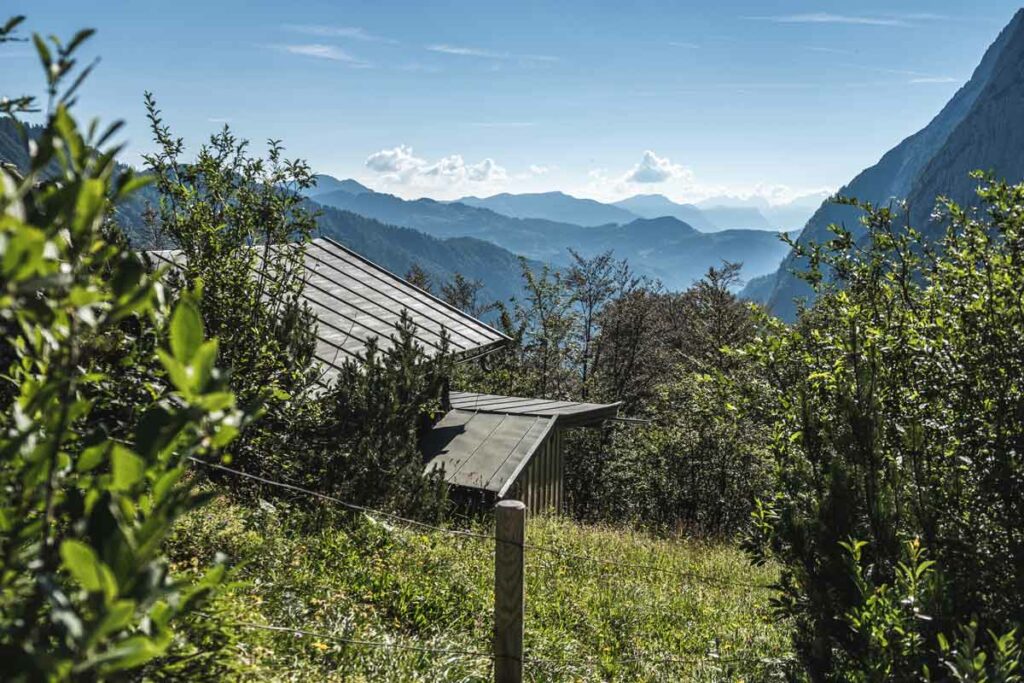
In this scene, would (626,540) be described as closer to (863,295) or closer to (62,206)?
(863,295)

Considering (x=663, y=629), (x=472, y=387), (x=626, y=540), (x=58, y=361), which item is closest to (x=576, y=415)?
(x=626, y=540)

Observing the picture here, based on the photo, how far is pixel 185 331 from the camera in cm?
122

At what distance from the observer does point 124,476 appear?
1204 millimetres

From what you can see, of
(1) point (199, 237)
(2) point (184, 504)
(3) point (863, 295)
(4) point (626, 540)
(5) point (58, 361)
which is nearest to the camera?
(2) point (184, 504)

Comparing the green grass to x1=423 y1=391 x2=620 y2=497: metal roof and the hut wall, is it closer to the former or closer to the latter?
x1=423 y1=391 x2=620 y2=497: metal roof

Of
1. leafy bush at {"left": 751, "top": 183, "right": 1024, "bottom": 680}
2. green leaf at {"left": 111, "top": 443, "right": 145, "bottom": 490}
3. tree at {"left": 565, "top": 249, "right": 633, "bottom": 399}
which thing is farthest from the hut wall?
tree at {"left": 565, "top": 249, "right": 633, "bottom": 399}

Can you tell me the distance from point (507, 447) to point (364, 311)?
3.99m

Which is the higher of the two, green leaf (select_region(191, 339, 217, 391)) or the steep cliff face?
the steep cliff face

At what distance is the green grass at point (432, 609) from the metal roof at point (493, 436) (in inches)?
139

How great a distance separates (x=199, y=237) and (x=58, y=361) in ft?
22.4

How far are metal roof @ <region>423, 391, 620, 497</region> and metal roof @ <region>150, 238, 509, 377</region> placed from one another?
1.75 metres

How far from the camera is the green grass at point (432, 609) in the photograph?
4832 mm

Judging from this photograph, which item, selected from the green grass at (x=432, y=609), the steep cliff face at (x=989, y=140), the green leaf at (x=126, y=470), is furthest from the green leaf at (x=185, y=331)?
the steep cliff face at (x=989, y=140)

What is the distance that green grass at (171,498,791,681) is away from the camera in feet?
15.9
